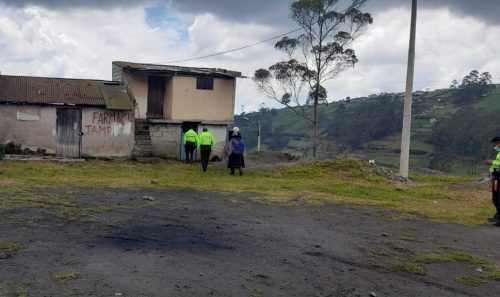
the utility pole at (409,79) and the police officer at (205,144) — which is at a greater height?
the utility pole at (409,79)

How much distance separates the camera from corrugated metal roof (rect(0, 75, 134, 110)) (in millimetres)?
20859

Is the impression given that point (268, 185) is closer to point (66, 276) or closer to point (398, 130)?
point (66, 276)

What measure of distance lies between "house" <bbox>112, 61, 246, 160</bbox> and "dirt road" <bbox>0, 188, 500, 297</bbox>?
43.2 feet

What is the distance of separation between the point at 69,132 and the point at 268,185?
31.9 ft

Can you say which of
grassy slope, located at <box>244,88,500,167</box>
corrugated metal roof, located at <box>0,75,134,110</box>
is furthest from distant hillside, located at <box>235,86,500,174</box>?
corrugated metal roof, located at <box>0,75,134,110</box>

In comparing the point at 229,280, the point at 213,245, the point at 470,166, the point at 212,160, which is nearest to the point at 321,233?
the point at 213,245

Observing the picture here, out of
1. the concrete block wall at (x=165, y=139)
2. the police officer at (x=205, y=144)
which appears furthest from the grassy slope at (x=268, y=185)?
the concrete block wall at (x=165, y=139)

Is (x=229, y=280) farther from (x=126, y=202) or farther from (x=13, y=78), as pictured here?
(x=13, y=78)

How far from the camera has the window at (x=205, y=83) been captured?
24.8 meters

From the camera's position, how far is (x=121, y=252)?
6.95 metres

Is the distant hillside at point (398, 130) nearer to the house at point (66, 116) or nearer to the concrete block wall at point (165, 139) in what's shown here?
the concrete block wall at point (165, 139)

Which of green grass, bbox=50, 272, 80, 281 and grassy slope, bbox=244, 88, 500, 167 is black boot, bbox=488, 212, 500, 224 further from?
grassy slope, bbox=244, 88, 500, 167

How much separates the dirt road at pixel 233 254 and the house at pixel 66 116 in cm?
1079

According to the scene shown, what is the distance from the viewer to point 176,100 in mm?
24312
